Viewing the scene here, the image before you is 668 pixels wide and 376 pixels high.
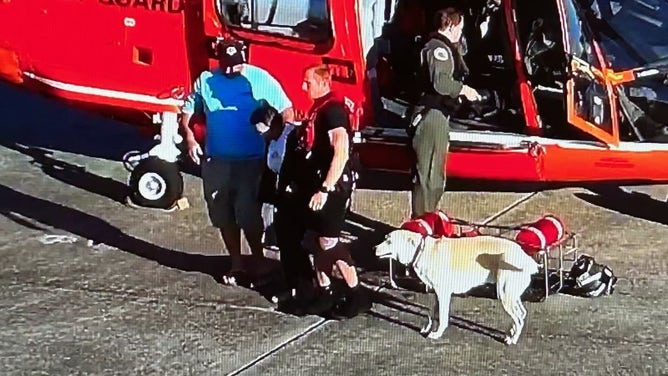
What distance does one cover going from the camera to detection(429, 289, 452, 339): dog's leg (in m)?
7.70

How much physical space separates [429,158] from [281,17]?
1784 mm

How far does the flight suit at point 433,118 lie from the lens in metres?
8.94

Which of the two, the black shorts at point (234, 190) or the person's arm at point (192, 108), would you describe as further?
the person's arm at point (192, 108)

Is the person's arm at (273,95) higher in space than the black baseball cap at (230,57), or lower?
lower

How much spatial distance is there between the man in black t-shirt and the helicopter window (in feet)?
6.40

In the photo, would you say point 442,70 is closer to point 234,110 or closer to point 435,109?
point 435,109

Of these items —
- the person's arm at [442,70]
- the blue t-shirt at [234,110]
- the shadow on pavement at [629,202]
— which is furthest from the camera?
the shadow on pavement at [629,202]

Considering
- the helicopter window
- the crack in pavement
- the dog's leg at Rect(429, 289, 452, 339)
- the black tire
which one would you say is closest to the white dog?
the dog's leg at Rect(429, 289, 452, 339)

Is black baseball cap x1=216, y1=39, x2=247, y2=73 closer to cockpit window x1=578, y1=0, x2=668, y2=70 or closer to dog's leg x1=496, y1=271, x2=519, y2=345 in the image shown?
dog's leg x1=496, y1=271, x2=519, y2=345

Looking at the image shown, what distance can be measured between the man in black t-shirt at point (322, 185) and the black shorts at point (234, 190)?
0.42 meters

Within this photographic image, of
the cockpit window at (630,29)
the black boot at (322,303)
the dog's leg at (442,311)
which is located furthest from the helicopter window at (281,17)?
the dog's leg at (442,311)

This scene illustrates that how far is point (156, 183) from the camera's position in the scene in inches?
409

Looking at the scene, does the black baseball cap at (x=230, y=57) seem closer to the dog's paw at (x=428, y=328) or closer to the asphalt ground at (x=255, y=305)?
the asphalt ground at (x=255, y=305)

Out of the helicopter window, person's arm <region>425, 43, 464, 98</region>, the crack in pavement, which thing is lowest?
the crack in pavement
